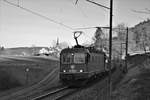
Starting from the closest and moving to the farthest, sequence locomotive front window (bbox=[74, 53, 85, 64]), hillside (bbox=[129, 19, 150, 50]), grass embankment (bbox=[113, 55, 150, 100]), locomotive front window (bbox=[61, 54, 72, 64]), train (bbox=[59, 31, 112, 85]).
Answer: grass embankment (bbox=[113, 55, 150, 100]) < train (bbox=[59, 31, 112, 85]) < locomotive front window (bbox=[74, 53, 85, 64]) < locomotive front window (bbox=[61, 54, 72, 64]) < hillside (bbox=[129, 19, 150, 50])

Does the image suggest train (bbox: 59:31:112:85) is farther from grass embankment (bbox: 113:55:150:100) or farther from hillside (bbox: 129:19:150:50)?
hillside (bbox: 129:19:150:50)

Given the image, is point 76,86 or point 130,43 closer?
point 76,86

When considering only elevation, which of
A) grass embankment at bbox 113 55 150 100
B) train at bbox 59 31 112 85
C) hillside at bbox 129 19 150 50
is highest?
hillside at bbox 129 19 150 50

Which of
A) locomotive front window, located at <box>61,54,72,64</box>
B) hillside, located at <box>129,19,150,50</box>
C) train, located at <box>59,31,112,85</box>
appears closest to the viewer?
train, located at <box>59,31,112,85</box>

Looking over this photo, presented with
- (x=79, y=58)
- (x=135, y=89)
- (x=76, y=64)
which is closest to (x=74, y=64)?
(x=76, y=64)

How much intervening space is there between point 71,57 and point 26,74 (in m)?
11.0

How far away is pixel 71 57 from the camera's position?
845 inches

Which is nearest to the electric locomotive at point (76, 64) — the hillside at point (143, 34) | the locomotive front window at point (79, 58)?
the locomotive front window at point (79, 58)

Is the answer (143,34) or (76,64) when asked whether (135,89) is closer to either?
(76,64)

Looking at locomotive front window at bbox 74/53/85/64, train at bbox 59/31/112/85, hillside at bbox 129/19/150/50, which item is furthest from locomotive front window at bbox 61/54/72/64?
hillside at bbox 129/19/150/50

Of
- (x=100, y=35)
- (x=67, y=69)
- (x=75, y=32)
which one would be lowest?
(x=67, y=69)

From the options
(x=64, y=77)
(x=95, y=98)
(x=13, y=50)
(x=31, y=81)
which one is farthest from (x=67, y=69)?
(x=13, y=50)

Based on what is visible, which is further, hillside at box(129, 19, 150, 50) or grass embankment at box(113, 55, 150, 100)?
hillside at box(129, 19, 150, 50)

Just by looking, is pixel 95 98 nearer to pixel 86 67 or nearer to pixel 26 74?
pixel 86 67
